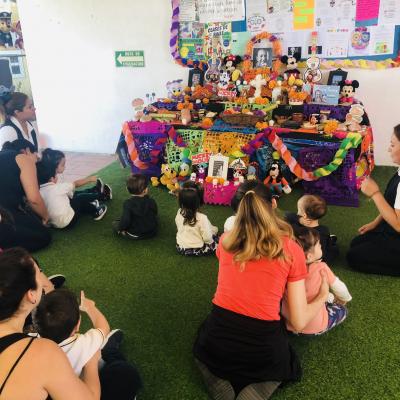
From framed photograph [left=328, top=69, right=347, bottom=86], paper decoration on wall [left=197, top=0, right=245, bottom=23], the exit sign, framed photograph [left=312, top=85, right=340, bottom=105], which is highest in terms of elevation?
paper decoration on wall [left=197, top=0, right=245, bottom=23]

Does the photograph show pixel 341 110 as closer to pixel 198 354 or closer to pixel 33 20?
pixel 198 354

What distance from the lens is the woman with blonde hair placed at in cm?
138

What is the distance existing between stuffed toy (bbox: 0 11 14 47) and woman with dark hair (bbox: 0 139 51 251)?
2.47m

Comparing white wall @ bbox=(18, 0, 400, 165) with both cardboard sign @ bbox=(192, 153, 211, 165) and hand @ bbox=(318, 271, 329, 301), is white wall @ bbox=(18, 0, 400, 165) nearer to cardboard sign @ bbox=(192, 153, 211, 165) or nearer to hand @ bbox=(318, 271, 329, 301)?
cardboard sign @ bbox=(192, 153, 211, 165)

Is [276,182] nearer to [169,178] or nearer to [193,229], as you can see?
[169,178]

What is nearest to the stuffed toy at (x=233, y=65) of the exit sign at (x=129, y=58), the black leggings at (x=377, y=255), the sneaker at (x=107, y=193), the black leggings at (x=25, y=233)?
the exit sign at (x=129, y=58)

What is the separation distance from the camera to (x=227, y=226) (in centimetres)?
219

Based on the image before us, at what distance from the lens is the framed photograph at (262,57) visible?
3.76m

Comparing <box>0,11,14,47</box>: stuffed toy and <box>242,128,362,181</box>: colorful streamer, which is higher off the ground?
<box>0,11,14,47</box>: stuffed toy

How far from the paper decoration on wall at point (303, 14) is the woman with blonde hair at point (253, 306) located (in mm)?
2754

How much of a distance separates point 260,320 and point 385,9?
3.11m

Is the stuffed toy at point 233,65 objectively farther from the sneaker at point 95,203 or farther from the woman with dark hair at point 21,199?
the woman with dark hair at point 21,199

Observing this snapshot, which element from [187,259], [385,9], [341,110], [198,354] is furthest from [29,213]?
[385,9]

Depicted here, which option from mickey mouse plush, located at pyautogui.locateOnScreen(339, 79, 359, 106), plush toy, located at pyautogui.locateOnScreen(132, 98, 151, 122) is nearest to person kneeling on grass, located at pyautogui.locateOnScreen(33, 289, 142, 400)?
plush toy, located at pyautogui.locateOnScreen(132, 98, 151, 122)
